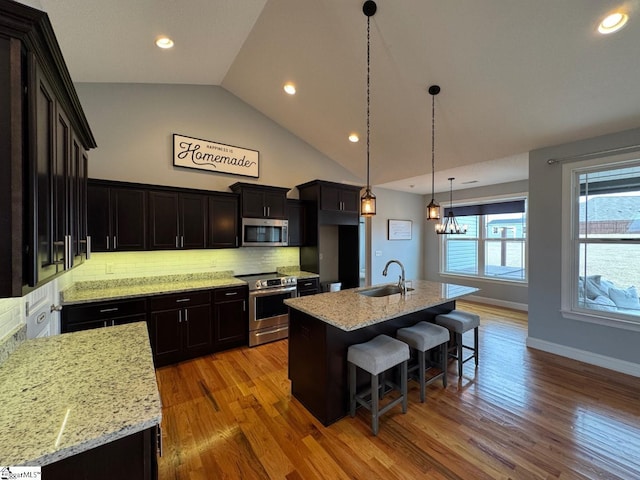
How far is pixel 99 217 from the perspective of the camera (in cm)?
300

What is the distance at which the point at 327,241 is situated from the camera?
5.29m

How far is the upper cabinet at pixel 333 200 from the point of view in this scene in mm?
4398

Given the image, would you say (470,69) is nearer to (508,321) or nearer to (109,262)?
(508,321)

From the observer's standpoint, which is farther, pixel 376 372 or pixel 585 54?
pixel 585 54

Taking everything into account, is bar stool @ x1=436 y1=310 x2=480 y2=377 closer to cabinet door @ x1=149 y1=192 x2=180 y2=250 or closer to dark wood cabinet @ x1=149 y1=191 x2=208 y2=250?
dark wood cabinet @ x1=149 y1=191 x2=208 y2=250

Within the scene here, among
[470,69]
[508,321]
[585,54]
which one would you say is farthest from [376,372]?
[508,321]

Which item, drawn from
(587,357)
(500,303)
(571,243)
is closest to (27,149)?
(571,243)

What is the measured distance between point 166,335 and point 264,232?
1830 millimetres

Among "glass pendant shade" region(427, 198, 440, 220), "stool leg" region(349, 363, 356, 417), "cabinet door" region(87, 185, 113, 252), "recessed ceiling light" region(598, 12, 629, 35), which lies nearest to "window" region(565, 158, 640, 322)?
"recessed ceiling light" region(598, 12, 629, 35)

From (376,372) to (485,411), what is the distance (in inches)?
46.9

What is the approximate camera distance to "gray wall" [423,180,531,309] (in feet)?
17.9

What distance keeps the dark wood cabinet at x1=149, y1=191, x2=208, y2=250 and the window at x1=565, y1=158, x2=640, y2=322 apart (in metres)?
4.83

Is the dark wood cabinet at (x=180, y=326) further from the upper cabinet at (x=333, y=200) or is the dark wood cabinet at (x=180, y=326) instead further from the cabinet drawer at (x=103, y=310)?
the upper cabinet at (x=333, y=200)

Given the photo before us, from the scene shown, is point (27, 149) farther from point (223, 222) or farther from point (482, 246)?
point (482, 246)
